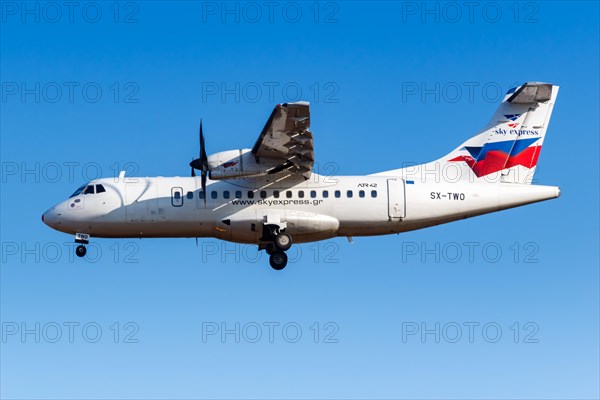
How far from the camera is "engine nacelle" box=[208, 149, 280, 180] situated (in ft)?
95.6

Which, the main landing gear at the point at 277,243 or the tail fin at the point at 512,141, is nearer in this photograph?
the main landing gear at the point at 277,243

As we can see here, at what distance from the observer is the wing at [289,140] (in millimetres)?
27109

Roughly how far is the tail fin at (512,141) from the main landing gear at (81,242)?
475 inches

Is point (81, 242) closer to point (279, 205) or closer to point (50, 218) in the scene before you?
point (50, 218)

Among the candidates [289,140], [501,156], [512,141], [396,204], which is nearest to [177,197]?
[289,140]

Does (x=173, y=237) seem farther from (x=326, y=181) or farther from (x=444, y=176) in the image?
(x=444, y=176)

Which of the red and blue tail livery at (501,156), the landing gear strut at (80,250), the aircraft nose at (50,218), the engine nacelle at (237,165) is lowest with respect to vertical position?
the landing gear strut at (80,250)

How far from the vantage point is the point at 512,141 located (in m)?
32.4

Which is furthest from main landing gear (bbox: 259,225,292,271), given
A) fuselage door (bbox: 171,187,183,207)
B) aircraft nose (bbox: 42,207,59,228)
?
aircraft nose (bbox: 42,207,59,228)

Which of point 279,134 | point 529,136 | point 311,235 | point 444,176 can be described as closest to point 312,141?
point 279,134

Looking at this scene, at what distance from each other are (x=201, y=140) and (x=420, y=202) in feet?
23.9

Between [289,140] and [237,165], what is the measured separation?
73.8 inches

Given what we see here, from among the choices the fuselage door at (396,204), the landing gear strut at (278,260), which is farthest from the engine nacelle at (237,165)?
the fuselage door at (396,204)

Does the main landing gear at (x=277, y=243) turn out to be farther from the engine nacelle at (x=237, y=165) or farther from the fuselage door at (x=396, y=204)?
the fuselage door at (x=396, y=204)
